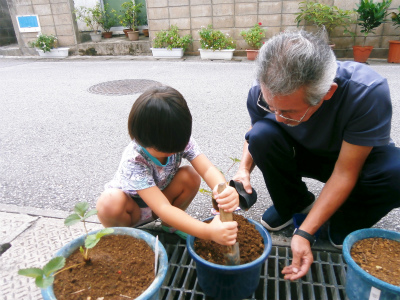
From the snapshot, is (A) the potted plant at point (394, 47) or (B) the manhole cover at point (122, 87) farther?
(A) the potted plant at point (394, 47)

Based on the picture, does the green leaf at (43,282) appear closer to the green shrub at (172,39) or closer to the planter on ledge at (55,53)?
the green shrub at (172,39)

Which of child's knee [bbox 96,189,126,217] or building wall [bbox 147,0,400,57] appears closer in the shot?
child's knee [bbox 96,189,126,217]

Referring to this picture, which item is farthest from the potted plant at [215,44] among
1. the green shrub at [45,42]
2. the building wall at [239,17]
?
the green shrub at [45,42]

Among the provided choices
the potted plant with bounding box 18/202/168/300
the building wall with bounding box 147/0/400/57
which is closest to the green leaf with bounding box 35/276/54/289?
the potted plant with bounding box 18/202/168/300

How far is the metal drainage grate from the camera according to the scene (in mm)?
1258

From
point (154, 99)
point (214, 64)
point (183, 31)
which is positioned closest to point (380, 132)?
point (154, 99)

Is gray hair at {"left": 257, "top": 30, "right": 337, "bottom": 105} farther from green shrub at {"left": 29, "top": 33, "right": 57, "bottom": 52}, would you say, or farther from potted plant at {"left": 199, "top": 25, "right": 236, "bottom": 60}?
green shrub at {"left": 29, "top": 33, "right": 57, "bottom": 52}

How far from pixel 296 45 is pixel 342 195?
63cm

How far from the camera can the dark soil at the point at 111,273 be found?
3.18ft

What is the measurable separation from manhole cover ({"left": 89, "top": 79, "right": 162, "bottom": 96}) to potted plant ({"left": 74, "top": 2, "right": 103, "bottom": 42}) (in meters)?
3.68

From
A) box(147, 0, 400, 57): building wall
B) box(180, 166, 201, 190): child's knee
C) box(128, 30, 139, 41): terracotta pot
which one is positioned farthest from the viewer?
box(128, 30, 139, 41): terracotta pot

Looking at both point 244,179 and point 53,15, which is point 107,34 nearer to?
point 53,15

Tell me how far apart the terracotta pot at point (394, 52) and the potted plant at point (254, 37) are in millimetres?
2189

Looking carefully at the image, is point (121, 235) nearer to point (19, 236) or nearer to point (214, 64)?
point (19, 236)
